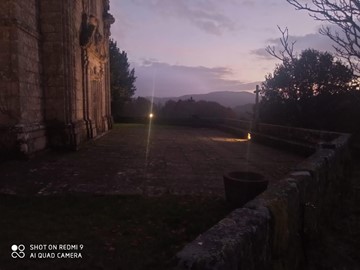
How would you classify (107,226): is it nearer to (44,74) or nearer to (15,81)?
(15,81)

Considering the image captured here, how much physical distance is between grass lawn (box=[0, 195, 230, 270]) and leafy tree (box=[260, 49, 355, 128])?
18.4 meters

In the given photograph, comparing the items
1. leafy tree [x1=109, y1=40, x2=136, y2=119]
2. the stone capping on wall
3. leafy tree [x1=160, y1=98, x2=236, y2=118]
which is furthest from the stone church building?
leafy tree [x1=160, y1=98, x2=236, y2=118]

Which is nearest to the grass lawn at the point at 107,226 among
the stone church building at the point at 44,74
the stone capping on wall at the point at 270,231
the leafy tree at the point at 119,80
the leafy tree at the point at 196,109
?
the stone capping on wall at the point at 270,231

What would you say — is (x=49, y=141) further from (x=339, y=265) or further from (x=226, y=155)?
(x=339, y=265)

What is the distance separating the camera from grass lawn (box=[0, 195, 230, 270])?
10.3 feet

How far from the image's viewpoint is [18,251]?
3.27 m

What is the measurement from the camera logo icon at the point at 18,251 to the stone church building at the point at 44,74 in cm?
505

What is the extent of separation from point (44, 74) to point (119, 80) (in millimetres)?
29157

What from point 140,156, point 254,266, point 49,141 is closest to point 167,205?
point 254,266

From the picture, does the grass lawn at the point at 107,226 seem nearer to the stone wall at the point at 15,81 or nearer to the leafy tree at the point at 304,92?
the stone wall at the point at 15,81

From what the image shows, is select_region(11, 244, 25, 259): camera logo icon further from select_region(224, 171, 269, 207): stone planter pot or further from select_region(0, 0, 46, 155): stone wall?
select_region(0, 0, 46, 155): stone wall

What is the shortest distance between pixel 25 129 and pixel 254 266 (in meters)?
7.45

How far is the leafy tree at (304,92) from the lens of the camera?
849 inches

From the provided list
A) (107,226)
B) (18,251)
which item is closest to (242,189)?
(107,226)
